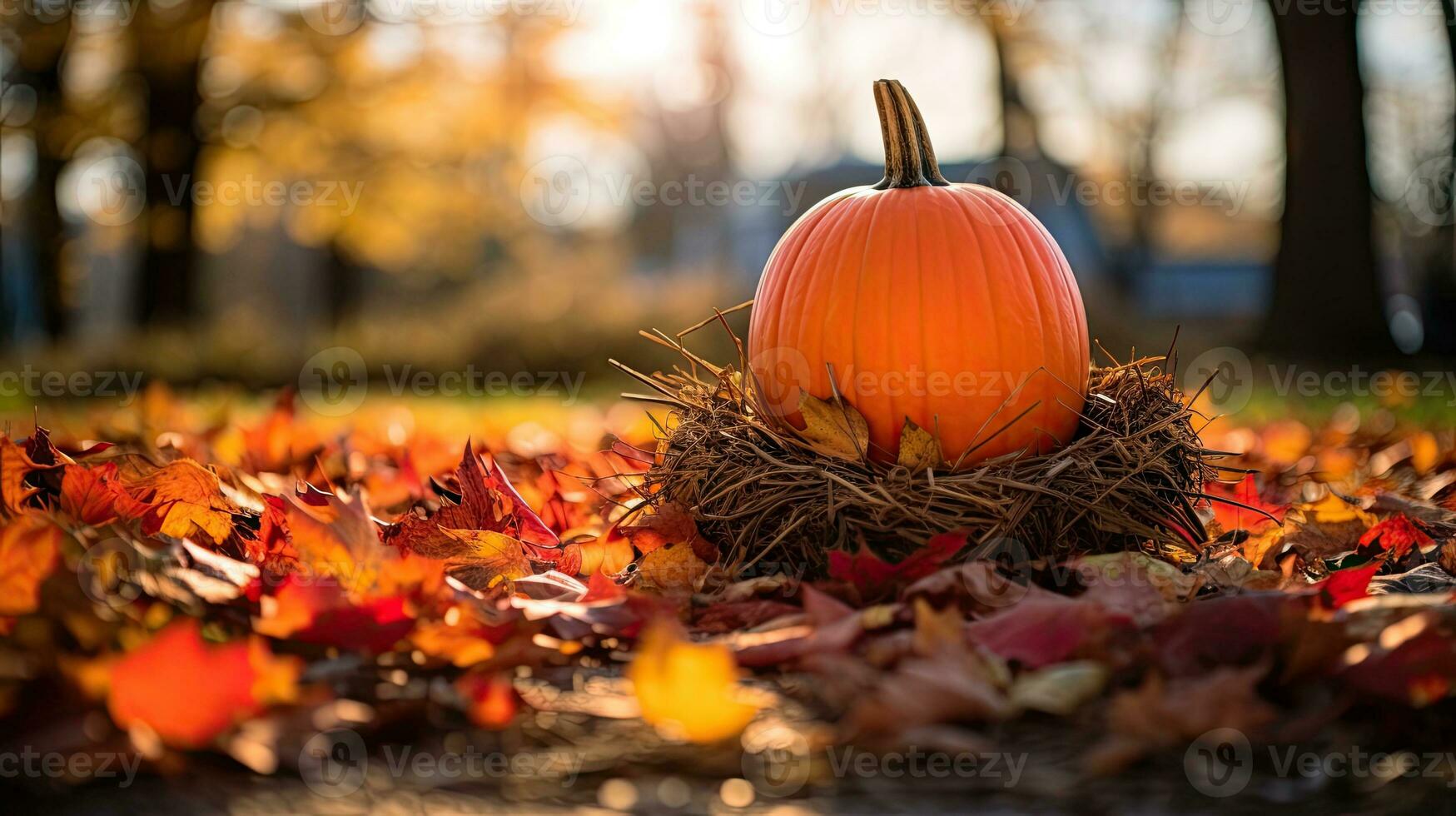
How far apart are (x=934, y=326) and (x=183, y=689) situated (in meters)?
1.42

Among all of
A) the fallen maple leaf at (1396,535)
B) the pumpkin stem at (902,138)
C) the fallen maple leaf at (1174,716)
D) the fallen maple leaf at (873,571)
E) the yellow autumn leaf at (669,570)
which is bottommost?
the yellow autumn leaf at (669,570)

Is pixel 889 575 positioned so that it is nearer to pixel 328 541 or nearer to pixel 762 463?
pixel 762 463

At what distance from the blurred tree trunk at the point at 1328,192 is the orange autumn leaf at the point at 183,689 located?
8331 mm

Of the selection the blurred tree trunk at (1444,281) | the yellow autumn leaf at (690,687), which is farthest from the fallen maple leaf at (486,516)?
the blurred tree trunk at (1444,281)

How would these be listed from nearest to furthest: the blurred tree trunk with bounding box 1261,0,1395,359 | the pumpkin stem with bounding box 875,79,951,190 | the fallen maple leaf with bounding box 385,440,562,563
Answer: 1. the fallen maple leaf with bounding box 385,440,562,563
2. the pumpkin stem with bounding box 875,79,951,190
3. the blurred tree trunk with bounding box 1261,0,1395,359

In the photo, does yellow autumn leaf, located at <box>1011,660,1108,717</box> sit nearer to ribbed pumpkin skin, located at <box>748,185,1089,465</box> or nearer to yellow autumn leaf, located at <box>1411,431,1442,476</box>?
ribbed pumpkin skin, located at <box>748,185,1089,465</box>

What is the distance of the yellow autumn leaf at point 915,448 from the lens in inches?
77.0


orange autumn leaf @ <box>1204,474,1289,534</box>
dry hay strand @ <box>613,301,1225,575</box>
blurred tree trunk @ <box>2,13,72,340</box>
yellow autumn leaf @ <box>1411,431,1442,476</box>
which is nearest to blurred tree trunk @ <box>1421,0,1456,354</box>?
yellow autumn leaf @ <box>1411,431,1442,476</box>

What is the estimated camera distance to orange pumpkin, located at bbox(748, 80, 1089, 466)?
203 cm

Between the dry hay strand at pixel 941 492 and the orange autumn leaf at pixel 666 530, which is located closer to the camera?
the dry hay strand at pixel 941 492

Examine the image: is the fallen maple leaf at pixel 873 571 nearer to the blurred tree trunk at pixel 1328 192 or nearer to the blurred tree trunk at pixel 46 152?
the blurred tree trunk at pixel 1328 192

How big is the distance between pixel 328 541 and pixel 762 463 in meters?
0.84

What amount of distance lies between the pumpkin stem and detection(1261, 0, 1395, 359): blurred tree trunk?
6808mm

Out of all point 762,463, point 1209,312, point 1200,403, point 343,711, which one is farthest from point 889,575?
point 1209,312
